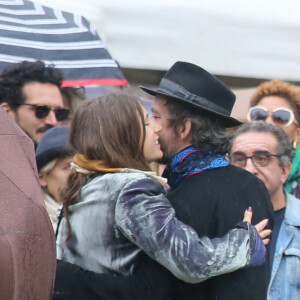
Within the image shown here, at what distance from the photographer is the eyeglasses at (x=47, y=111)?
393 cm

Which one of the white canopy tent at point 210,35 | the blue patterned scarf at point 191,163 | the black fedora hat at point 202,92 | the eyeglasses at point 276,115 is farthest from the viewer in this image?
the white canopy tent at point 210,35

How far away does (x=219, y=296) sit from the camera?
2.38 meters

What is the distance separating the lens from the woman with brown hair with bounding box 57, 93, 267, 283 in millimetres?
2213

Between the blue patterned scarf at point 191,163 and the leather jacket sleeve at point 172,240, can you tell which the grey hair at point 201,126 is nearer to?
the blue patterned scarf at point 191,163

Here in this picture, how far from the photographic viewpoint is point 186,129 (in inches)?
104

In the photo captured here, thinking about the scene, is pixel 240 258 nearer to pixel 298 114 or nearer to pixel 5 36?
pixel 5 36

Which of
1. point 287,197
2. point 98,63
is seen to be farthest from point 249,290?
point 98,63

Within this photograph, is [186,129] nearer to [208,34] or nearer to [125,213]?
[125,213]

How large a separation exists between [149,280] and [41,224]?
3.57 feet

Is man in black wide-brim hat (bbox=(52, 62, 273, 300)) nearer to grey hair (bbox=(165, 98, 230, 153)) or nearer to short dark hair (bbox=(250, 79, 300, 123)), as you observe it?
grey hair (bbox=(165, 98, 230, 153))

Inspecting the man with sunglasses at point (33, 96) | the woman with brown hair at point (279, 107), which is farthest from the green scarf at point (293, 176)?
the man with sunglasses at point (33, 96)

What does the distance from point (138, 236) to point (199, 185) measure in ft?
1.20

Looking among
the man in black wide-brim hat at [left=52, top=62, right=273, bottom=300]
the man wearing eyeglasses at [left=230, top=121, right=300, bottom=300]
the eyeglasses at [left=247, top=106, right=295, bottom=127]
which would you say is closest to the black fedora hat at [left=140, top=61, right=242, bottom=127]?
the man in black wide-brim hat at [left=52, top=62, right=273, bottom=300]

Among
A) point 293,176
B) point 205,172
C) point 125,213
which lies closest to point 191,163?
point 205,172
